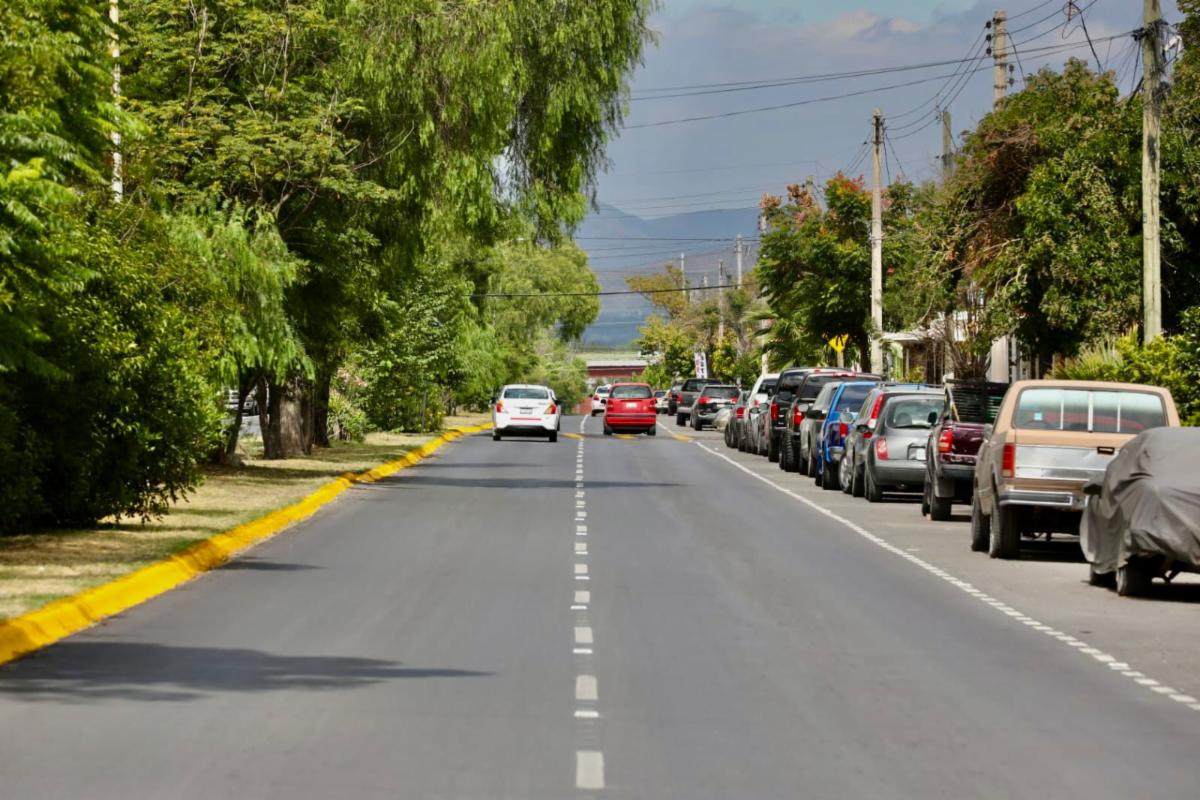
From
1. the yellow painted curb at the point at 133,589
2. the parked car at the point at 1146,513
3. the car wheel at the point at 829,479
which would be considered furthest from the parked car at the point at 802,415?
the parked car at the point at 1146,513

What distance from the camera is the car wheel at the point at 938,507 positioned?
26.4 metres

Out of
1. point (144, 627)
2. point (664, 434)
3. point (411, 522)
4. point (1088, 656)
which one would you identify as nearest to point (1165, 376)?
point (411, 522)

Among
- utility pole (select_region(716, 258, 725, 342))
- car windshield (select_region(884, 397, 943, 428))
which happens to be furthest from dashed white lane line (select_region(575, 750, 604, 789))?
utility pole (select_region(716, 258, 725, 342))

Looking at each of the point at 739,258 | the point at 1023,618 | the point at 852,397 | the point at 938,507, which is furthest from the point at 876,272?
the point at 739,258

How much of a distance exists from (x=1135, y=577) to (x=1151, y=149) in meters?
13.4

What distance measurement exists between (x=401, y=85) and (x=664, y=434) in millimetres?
37475

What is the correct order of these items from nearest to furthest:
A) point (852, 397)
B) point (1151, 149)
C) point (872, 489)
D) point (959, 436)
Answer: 1. point (959, 436)
2. point (1151, 149)
3. point (872, 489)
4. point (852, 397)

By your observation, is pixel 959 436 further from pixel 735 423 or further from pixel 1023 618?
pixel 735 423

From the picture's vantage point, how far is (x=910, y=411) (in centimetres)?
3002

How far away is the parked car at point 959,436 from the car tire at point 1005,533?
4.74 meters

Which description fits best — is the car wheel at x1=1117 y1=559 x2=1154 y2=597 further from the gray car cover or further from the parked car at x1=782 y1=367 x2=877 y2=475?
the parked car at x1=782 y1=367 x2=877 y2=475

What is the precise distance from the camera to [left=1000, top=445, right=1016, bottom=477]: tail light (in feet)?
66.3

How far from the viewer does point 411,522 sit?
2491cm

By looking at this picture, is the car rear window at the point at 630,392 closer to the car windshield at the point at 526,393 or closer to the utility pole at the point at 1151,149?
the car windshield at the point at 526,393
